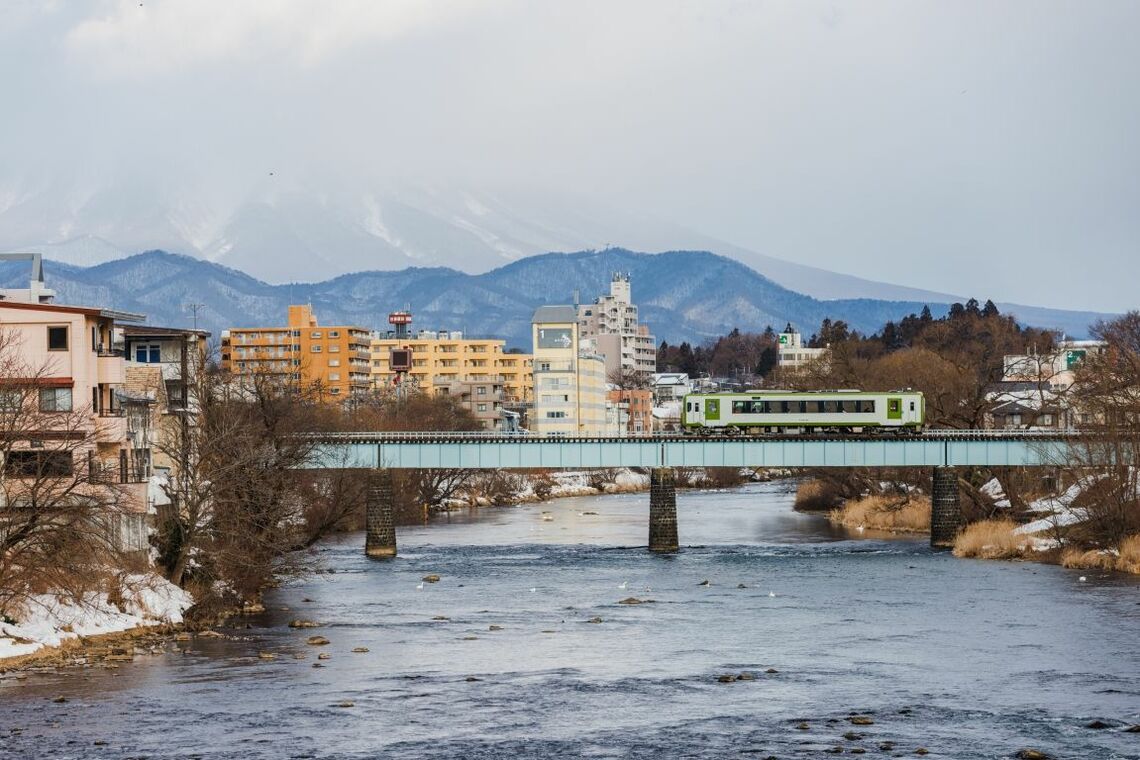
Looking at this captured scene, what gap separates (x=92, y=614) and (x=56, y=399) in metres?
8.79

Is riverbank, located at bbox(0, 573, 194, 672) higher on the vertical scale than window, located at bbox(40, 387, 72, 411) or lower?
lower

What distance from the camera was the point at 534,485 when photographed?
555 ft

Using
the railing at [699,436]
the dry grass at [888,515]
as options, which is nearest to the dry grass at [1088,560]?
the railing at [699,436]

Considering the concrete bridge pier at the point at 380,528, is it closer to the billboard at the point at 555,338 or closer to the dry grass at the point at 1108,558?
the dry grass at the point at 1108,558

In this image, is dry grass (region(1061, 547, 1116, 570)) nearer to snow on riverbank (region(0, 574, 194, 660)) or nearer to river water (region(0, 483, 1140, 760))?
river water (region(0, 483, 1140, 760))

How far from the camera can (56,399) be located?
5650cm

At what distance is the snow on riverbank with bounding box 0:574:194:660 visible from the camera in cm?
4788

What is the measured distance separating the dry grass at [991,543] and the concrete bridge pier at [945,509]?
300cm

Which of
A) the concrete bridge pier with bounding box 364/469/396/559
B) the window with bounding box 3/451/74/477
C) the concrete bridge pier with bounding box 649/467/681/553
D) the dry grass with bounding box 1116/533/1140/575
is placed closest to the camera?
the window with bounding box 3/451/74/477

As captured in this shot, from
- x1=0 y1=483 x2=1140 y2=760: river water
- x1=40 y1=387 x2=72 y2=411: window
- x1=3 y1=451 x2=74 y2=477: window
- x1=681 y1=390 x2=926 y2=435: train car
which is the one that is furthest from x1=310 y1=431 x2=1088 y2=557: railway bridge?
x1=3 y1=451 x2=74 y2=477: window

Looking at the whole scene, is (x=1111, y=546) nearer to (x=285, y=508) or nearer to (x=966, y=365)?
(x=285, y=508)

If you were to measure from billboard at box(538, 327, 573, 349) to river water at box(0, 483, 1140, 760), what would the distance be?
390 feet

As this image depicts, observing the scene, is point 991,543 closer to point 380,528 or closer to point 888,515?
point 888,515

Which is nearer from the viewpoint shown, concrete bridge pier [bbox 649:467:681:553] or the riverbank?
the riverbank
